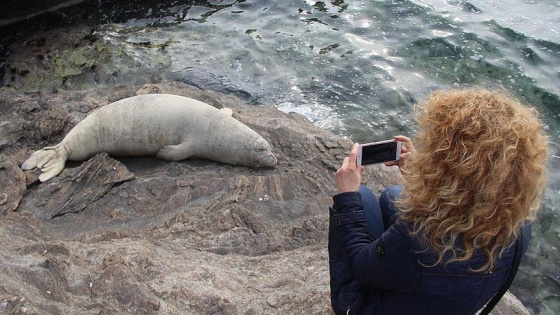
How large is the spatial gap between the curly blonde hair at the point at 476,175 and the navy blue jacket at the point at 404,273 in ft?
0.20

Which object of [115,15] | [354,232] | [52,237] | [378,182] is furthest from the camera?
[115,15]

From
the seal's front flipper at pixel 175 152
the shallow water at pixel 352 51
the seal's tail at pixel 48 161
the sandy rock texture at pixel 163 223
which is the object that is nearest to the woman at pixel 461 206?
the sandy rock texture at pixel 163 223

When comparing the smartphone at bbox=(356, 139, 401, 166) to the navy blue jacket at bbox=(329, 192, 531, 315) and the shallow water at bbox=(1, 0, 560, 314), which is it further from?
the shallow water at bbox=(1, 0, 560, 314)

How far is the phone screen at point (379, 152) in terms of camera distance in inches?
108

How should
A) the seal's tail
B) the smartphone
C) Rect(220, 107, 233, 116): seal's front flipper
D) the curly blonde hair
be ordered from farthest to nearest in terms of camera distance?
Rect(220, 107, 233, 116): seal's front flipper, the seal's tail, the smartphone, the curly blonde hair

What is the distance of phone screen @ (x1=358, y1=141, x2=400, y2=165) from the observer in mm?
2734

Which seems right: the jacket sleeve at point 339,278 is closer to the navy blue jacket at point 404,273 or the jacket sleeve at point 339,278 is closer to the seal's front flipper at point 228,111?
the navy blue jacket at point 404,273

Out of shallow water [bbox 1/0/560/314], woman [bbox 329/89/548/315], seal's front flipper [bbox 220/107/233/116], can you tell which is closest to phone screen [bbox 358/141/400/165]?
woman [bbox 329/89/548/315]

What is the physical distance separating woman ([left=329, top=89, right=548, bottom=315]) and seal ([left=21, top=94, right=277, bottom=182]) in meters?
2.76

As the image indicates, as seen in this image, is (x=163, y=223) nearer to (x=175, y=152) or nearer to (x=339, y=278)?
(x=175, y=152)

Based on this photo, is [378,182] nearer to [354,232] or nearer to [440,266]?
[354,232]

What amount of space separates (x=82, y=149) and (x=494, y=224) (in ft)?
13.0

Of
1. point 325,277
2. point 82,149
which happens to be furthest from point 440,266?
point 82,149

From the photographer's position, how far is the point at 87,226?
4.08 metres
